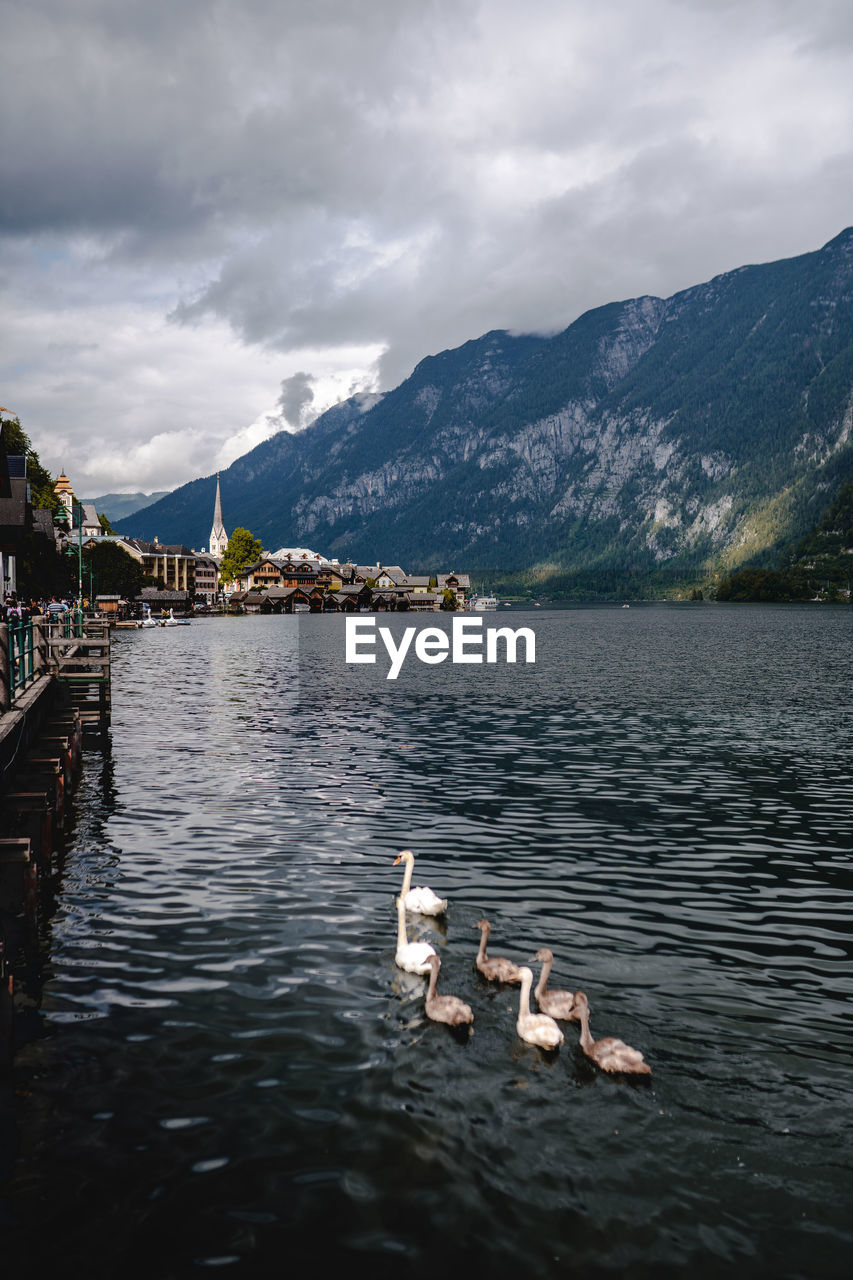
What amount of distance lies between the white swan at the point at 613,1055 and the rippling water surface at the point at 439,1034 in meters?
0.20

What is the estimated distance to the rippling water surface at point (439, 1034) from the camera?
30.6ft

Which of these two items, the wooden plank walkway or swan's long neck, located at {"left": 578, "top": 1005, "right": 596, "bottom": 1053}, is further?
the wooden plank walkway

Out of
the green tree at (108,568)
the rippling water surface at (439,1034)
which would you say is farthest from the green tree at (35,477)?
the rippling water surface at (439,1034)

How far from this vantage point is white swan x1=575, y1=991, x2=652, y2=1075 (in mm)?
12047

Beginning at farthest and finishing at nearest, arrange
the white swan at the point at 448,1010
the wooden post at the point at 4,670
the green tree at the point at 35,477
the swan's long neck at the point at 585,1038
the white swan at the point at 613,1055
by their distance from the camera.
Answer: the green tree at the point at 35,477, the wooden post at the point at 4,670, the white swan at the point at 448,1010, the swan's long neck at the point at 585,1038, the white swan at the point at 613,1055

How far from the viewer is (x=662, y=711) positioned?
167ft

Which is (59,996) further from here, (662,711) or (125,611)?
(125,611)

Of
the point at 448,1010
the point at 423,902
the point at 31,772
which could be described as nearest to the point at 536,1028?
the point at 448,1010

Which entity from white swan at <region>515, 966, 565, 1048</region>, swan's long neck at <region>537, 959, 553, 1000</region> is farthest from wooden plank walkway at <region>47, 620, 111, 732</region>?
white swan at <region>515, 966, 565, 1048</region>

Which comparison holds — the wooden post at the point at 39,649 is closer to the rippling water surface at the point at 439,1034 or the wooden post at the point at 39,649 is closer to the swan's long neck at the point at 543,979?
the rippling water surface at the point at 439,1034

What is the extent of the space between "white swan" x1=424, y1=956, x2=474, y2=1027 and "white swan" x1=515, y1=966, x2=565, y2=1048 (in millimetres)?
816

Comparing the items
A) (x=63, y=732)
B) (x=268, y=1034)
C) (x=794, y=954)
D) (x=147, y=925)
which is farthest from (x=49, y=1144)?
(x=63, y=732)

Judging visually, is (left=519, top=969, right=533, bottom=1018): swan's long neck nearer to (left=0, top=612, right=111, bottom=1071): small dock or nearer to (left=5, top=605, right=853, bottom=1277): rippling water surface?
(left=5, top=605, right=853, bottom=1277): rippling water surface

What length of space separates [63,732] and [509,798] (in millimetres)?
17240
